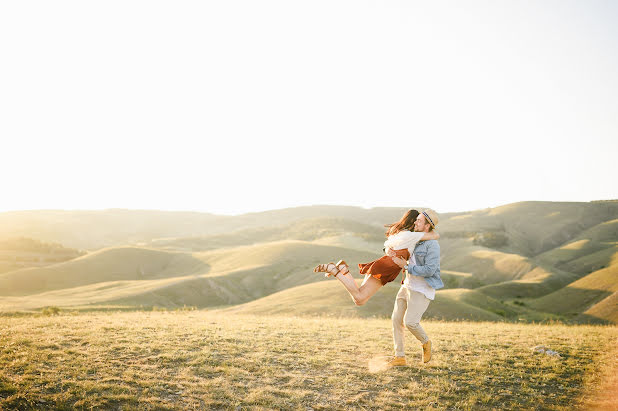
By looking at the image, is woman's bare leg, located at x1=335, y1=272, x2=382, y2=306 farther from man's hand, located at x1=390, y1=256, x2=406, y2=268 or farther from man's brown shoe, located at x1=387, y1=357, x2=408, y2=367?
man's brown shoe, located at x1=387, y1=357, x2=408, y2=367

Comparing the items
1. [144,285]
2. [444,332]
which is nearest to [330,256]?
[144,285]

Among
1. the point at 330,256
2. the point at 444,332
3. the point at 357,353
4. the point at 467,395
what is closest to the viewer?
the point at 467,395

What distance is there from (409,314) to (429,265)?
117cm

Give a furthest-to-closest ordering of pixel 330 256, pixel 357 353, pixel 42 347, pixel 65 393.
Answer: pixel 330 256 → pixel 357 353 → pixel 42 347 → pixel 65 393

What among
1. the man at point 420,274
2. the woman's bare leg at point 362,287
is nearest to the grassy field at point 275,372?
the man at point 420,274

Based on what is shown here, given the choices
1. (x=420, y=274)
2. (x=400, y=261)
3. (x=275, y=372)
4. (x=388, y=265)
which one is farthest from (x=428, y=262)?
(x=275, y=372)

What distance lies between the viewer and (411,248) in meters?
8.33

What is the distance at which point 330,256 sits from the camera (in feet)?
276

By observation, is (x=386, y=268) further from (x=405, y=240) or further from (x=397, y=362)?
(x=397, y=362)

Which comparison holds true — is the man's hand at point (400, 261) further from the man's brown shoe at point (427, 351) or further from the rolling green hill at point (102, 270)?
the rolling green hill at point (102, 270)

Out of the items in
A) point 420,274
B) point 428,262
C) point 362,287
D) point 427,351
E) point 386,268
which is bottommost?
point 427,351

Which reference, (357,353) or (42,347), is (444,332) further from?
(42,347)

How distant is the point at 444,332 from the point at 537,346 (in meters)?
3.45

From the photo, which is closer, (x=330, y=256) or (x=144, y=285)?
(x=144, y=285)
